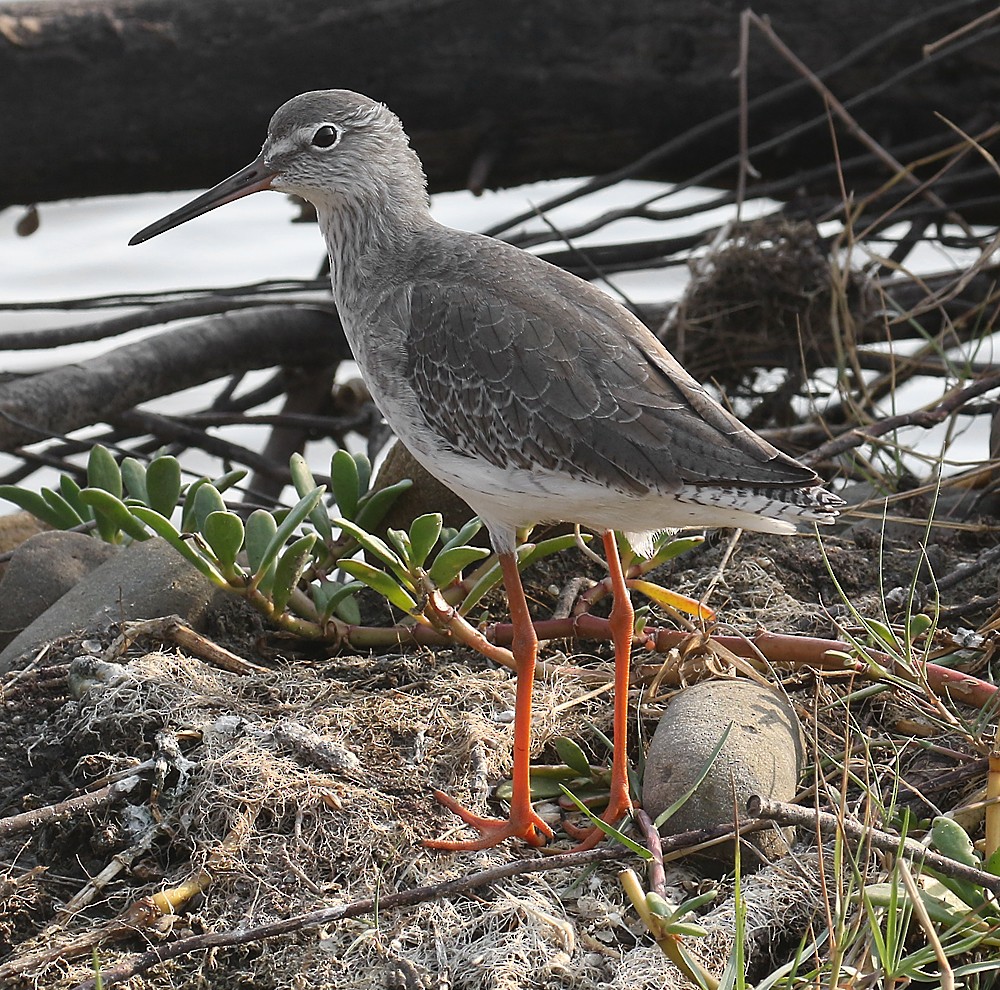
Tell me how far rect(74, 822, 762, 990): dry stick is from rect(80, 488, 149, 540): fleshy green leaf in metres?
1.37

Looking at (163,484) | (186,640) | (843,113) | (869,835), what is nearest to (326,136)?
(163,484)

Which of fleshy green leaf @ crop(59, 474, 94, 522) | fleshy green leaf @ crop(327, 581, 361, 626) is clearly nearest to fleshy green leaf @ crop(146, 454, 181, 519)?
fleshy green leaf @ crop(59, 474, 94, 522)

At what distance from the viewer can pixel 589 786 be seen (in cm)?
325

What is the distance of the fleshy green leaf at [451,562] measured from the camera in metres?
3.41

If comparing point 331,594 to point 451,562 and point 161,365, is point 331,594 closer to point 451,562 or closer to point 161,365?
point 451,562

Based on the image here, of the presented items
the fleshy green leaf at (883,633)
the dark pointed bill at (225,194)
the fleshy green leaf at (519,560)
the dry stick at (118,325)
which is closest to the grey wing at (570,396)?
the fleshy green leaf at (883,633)

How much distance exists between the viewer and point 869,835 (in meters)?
2.55

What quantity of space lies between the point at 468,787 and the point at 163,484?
139cm

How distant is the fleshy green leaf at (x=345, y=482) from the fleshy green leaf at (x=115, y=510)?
0.58 m

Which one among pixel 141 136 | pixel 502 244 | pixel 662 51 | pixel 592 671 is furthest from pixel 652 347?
pixel 141 136

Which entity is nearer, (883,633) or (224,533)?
(883,633)

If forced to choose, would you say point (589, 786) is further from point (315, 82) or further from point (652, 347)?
point (315, 82)

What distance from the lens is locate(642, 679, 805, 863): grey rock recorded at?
2848 mm

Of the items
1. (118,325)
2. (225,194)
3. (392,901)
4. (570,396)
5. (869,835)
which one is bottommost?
(392,901)
